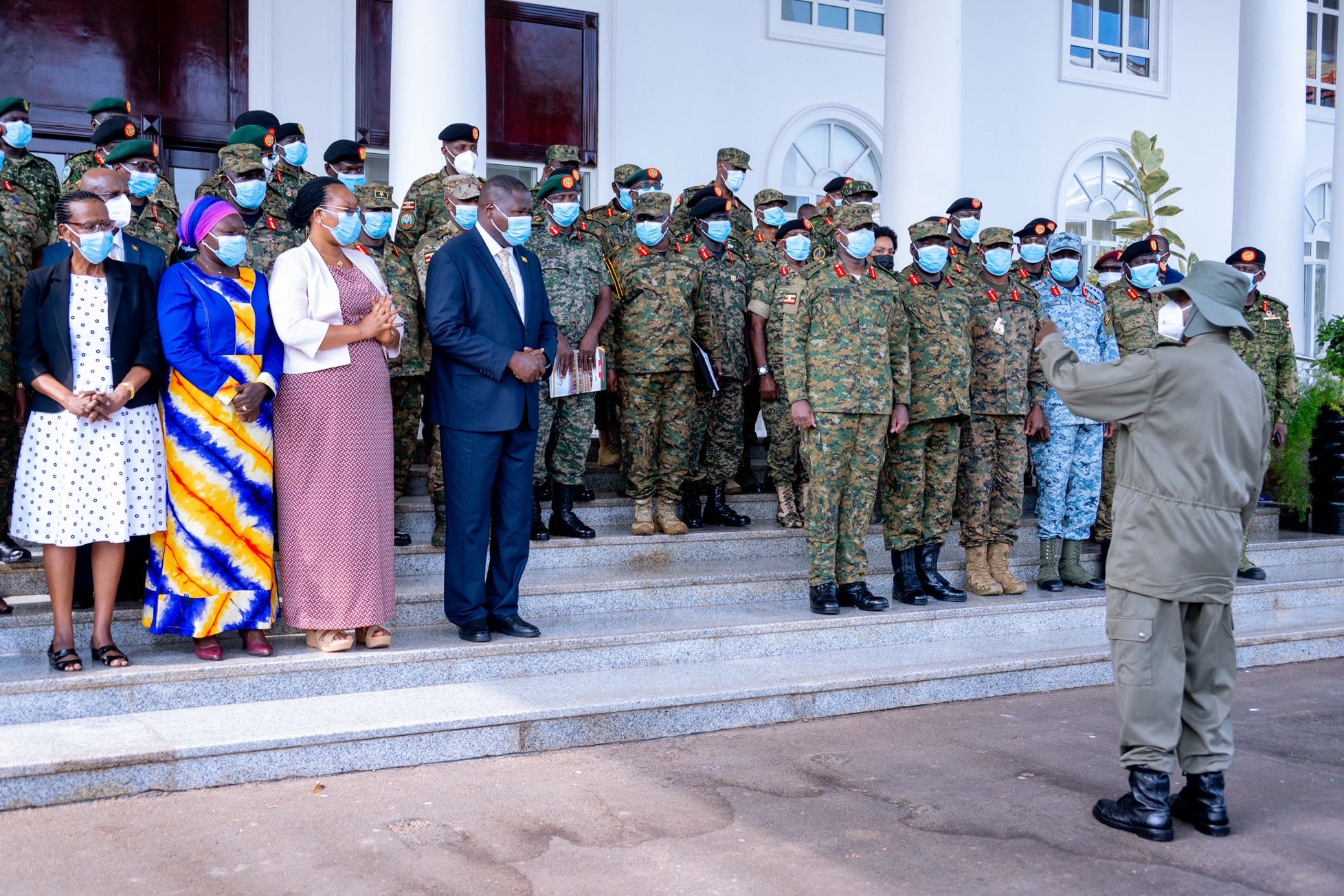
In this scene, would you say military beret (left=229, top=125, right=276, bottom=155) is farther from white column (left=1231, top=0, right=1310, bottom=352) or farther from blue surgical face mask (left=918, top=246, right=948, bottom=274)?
white column (left=1231, top=0, right=1310, bottom=352)

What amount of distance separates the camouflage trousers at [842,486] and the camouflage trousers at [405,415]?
208cm

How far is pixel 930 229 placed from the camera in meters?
7.04

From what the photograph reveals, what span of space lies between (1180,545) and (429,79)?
215 inches

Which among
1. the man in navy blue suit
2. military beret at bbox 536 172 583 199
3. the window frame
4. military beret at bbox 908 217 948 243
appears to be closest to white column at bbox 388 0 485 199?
military beret at bbox 536 172 583 199

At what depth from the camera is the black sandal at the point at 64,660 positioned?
4.94m

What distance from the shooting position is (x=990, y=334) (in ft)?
24.3

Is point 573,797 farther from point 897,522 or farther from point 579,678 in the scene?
point 897,522

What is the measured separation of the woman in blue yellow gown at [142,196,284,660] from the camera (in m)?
5.16

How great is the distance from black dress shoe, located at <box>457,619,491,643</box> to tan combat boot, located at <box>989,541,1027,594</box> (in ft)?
10.8

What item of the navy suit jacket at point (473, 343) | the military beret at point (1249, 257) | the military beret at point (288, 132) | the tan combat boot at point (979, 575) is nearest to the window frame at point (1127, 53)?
the military beret at point (1249, 257)

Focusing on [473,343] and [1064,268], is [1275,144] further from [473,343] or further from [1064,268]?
[473,343]

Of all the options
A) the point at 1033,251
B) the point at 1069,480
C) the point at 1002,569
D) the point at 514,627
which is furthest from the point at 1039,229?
the point at 514,627

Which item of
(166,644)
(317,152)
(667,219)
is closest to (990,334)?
(667,219)

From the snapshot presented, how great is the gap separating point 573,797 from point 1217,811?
2.20 meters
